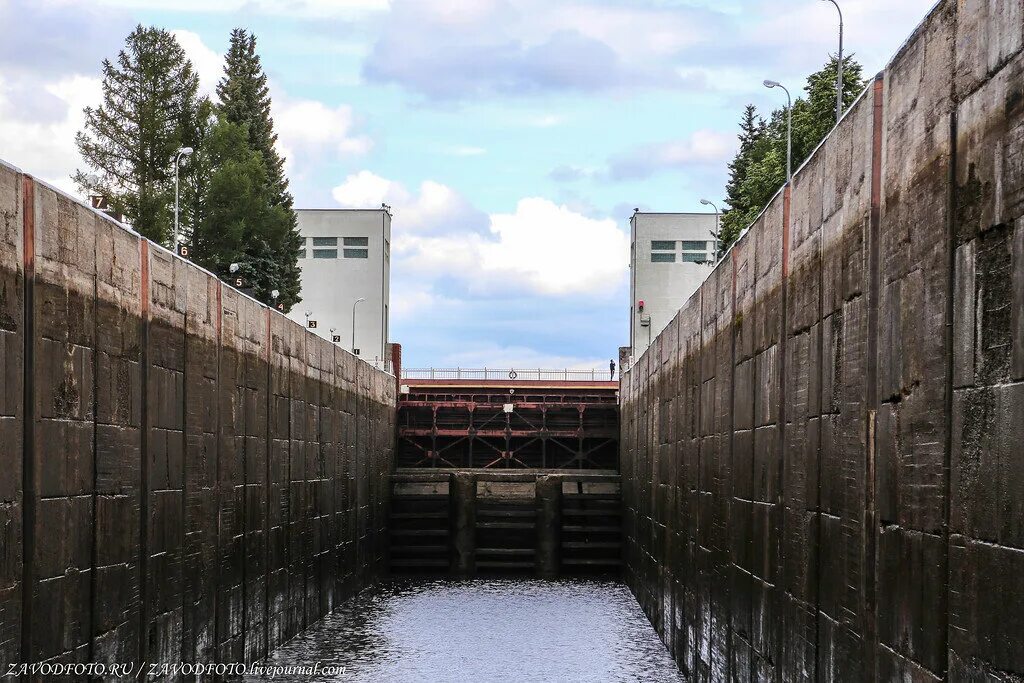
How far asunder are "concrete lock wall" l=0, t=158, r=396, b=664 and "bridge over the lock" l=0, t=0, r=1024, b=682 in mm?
47

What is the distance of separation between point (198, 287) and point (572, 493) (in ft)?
83.3

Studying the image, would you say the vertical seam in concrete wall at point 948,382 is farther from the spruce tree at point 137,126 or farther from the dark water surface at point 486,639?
the spruce tree at point 137,126

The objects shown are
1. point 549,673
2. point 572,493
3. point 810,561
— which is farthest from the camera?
point 572,493

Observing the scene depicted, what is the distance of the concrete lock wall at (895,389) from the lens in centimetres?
746

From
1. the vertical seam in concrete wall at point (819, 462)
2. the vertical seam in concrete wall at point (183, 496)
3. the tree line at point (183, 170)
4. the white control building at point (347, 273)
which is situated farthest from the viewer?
the white control building at point (347, 273)

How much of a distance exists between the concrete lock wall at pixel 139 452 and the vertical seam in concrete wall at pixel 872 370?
6.73 m

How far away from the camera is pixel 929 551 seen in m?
8.55

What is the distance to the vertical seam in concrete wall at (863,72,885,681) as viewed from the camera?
33.0 feet

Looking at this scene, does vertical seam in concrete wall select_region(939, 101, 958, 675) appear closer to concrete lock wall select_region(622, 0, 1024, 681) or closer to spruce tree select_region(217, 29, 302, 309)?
concrete lock wall select_region(622, 0, 1024, 681)

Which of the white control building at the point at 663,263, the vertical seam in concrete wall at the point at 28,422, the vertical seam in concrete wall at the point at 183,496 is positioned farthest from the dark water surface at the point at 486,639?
the white control building at the point at 663,263

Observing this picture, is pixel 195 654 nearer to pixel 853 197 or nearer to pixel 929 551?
pixel 853 197

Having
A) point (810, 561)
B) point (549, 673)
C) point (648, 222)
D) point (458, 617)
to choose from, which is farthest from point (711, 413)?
point (648, 222)

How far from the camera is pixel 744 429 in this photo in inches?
667

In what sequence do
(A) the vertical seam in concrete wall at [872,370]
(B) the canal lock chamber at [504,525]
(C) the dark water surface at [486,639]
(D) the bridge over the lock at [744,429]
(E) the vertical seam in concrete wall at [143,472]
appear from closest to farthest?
1. (D) the bridge over the lock at [744,429]
2. (A) the vertical seam in concrete wall at [872,370]
3. (E) the vertical seam in concrete wall at [143,472]
4. (C) the dark water surface at [486,639]
5. (B) the canal lock chamber at [504,525]
